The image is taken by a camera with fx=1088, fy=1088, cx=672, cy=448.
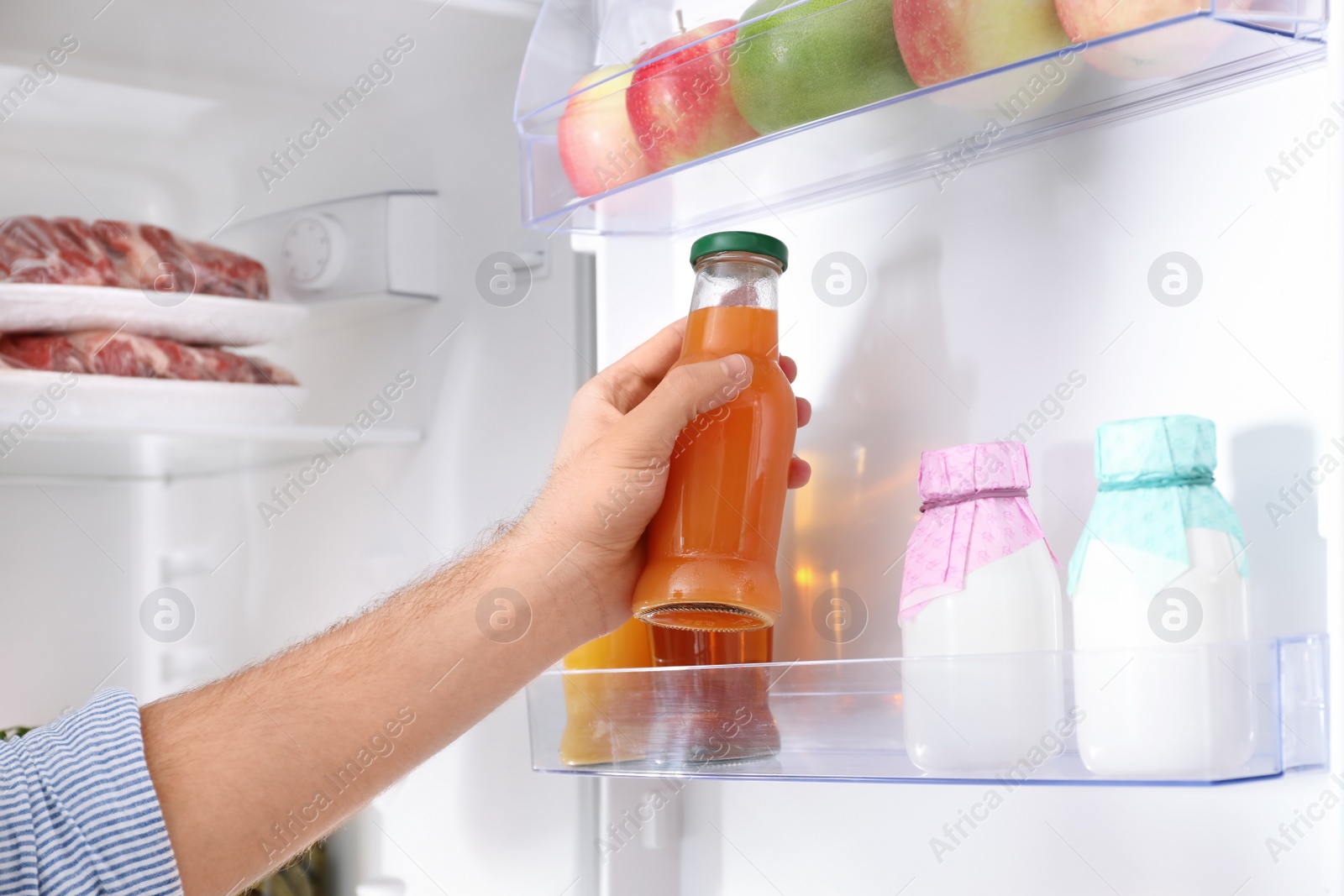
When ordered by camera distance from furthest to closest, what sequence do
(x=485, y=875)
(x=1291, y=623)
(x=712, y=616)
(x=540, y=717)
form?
(x=485, y=875), (x=540, y=717), (x=712, y=616), (x=1291, y=623)

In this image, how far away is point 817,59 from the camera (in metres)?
0.69

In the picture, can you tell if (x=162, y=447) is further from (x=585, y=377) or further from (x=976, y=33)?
(x=976, y=33)

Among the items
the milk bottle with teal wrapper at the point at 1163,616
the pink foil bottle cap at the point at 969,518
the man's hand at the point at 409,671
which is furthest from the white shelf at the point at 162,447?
the milk bottle with teal wrapper at the point at 1163,616

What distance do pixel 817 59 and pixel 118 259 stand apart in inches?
35.7

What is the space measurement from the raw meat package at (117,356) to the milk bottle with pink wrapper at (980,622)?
2.86 ft

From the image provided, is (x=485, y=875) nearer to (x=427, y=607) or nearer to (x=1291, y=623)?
(x=427, y=607)

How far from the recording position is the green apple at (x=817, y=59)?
0.67m

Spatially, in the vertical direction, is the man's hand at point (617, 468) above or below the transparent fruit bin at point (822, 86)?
below

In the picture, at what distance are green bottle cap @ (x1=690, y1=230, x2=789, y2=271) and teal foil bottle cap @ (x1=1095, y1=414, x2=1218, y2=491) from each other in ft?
0.85

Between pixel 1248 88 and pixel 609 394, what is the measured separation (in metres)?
0.47

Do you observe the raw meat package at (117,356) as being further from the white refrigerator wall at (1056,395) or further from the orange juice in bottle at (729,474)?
the orange juice in bottle at (729,474)

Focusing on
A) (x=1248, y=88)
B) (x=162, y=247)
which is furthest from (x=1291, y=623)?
(x=162, y=247)

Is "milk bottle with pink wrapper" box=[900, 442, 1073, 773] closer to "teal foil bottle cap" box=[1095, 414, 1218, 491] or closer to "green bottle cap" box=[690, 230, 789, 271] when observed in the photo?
"teal foil bottle cap" box=[1095, 414, 1218, 491]

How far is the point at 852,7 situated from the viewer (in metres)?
0.67
